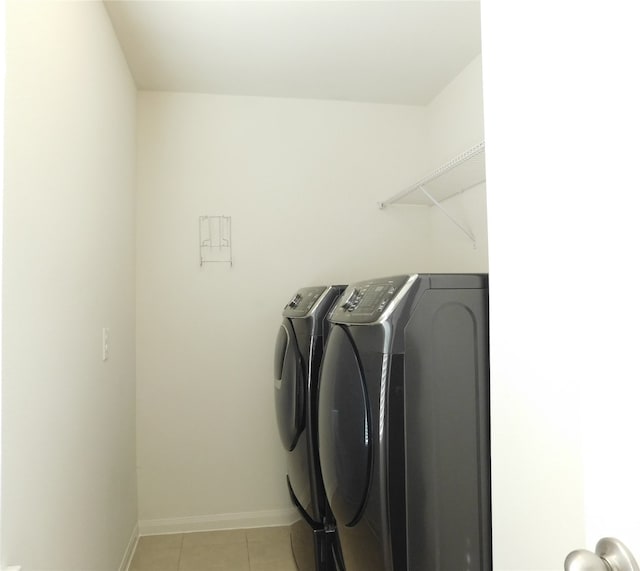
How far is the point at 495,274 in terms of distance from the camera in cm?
100

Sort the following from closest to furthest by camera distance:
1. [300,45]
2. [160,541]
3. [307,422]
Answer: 1. [307,422]
2. [300,45]
3. [160,541]

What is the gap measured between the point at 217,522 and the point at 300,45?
2577 mm

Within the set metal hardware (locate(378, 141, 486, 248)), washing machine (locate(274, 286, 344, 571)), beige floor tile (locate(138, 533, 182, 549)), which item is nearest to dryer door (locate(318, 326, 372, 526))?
washing machine (locate(274, 286, 344, 571))

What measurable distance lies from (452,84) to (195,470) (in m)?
2.61

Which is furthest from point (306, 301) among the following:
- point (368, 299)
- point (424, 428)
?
point (424, 428)

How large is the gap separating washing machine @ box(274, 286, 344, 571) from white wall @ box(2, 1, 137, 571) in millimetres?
755

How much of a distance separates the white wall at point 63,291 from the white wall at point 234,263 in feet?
1.26

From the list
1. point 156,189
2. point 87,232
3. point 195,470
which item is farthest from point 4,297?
point 195,470

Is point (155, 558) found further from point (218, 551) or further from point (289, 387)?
point (289, 387)

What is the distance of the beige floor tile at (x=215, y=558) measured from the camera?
2404mm

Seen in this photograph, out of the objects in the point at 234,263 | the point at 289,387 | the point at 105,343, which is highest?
the point at 234,263

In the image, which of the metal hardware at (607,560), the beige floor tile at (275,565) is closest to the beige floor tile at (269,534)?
the beige floor tile at (275,565)

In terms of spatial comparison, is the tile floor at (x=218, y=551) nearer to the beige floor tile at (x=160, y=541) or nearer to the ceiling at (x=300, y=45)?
the beige floor tile at (x=160, y=541)

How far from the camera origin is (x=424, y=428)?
124 centimetres
